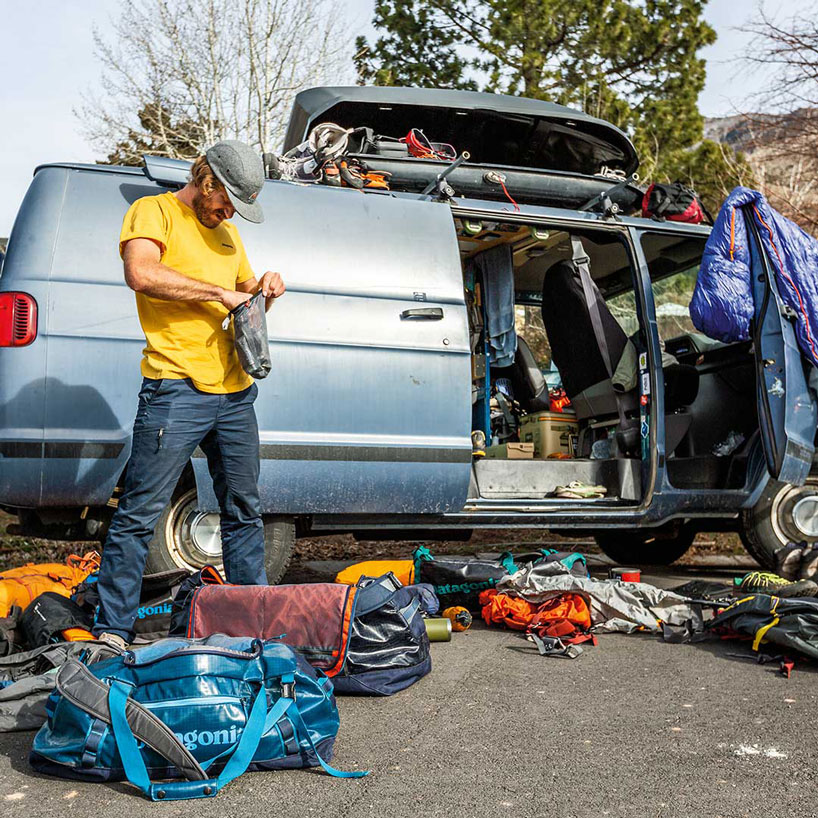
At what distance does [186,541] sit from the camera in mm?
4160

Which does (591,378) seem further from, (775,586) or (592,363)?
(775,586)

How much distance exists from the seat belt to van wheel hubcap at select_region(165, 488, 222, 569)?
2.53m

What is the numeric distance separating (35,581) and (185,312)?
1460 millimetres

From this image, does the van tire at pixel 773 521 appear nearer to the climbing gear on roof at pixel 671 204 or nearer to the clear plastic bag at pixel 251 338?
the climbing gear on roof at pixel 671 204

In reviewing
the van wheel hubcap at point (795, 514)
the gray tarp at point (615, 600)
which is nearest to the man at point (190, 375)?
the gray tarp at point (615, 600)

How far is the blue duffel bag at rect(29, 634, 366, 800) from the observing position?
2.20 metres

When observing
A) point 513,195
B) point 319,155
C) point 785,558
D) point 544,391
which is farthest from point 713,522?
point 319,155

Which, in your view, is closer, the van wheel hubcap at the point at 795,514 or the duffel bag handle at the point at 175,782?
the duffel bag handle at the point at 175,782

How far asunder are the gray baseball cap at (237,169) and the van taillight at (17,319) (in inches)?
42.8

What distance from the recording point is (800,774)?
2.28 m

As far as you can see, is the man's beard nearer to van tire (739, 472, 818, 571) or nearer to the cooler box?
the cooler box

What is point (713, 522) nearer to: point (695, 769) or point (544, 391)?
point (544, 391)

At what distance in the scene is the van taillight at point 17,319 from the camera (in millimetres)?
3760

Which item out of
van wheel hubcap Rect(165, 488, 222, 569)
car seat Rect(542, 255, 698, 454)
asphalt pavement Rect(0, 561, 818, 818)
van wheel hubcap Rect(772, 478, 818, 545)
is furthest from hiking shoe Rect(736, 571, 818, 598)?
van wheel hubcap Rect(165, 488, 222, 569)
